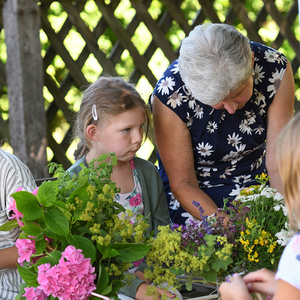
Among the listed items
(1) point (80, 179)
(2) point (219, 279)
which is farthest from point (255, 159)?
(1) point (80, 179)

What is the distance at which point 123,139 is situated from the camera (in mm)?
1756

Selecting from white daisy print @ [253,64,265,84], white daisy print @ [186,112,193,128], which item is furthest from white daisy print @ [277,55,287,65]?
white daisy print @ [186,112,193,128]

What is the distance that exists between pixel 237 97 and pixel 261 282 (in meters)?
0.85

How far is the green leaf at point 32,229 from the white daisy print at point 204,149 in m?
1.00

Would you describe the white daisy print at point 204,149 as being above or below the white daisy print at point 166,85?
below

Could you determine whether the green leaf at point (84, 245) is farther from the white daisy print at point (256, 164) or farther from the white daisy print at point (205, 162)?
the white daisy print at point (256, 164)

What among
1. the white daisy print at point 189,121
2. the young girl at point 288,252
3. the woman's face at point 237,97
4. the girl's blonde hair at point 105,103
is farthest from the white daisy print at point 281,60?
the young girl at point 288,252

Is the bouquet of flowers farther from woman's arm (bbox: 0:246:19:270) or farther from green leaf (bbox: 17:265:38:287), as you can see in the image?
woman's arm (bbox: 0:246:19:270)

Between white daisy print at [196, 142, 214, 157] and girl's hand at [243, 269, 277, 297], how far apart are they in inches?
37.9

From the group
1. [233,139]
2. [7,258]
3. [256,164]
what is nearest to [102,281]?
[7,258]

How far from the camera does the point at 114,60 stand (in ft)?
11.2

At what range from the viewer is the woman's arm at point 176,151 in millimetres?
1946

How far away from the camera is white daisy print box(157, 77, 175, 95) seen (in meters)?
1.97

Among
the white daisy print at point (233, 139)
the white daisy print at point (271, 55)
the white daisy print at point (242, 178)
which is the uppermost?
the white daisy print at point (271, 55)
